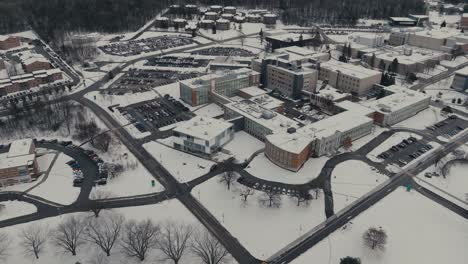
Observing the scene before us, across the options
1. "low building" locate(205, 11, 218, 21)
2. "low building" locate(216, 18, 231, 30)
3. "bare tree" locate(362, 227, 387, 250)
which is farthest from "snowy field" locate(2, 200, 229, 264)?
"low building" locate(205, 11, 218, 21)

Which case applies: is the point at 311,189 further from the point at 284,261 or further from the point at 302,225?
the point at 284,261

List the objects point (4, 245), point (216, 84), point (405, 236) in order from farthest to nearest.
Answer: point (216, 84)
point (405, 236)
point (4, 245)

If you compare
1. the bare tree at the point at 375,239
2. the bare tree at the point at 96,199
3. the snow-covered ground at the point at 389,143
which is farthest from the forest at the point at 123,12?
the bare tree at the point at 375,239

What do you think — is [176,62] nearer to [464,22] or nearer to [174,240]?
[174,240]

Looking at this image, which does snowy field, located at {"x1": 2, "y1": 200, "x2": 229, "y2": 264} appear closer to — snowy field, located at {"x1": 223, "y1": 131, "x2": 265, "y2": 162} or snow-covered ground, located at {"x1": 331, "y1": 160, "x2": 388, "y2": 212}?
snowy field, located at {"x1": 223, "y1": 131, "x2": 265, "y2": 162}

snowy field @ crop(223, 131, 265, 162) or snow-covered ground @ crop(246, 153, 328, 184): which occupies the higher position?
snowy field @ crop(223, 131, 265, 162)

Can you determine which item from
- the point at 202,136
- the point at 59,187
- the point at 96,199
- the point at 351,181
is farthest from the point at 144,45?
the point at 351,181

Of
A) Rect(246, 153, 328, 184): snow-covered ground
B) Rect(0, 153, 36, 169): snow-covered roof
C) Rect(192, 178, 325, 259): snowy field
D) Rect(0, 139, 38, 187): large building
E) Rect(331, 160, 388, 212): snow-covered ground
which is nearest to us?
Rect(192, 178, 325, 259): snowy field
